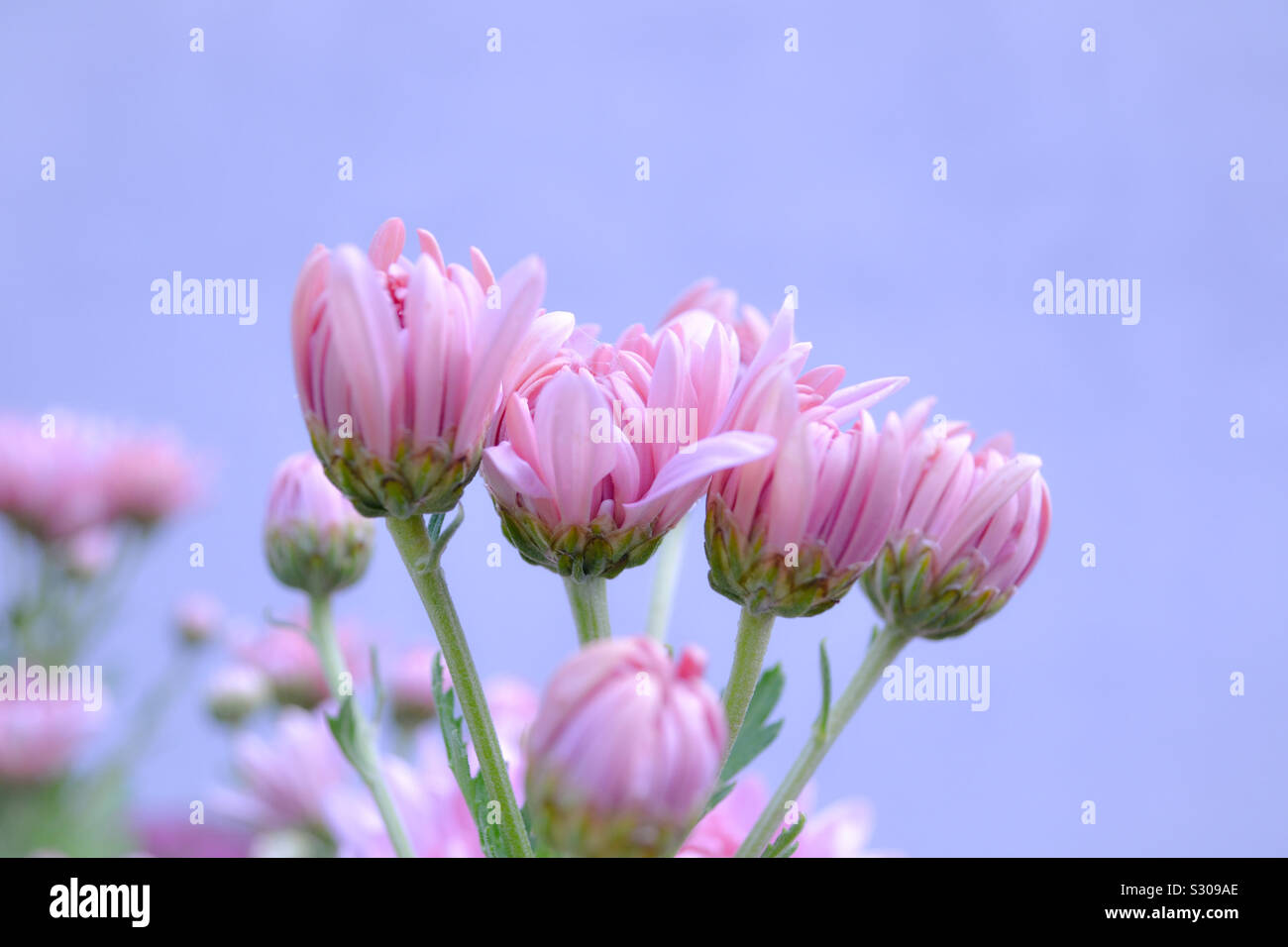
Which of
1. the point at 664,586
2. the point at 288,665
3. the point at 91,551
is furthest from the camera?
the point at 91,551

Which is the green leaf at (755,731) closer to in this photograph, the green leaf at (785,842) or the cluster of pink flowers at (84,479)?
the green leaf at (785,842)

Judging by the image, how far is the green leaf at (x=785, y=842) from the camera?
→ 328 mm

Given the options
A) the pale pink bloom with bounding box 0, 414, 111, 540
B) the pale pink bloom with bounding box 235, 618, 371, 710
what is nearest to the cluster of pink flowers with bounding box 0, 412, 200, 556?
the pale pink bloom with bounding box 0, 414, 111, 540

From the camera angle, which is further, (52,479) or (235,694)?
(52,479)

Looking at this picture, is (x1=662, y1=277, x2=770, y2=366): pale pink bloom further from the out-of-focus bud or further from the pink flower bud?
the out-of-focus bud

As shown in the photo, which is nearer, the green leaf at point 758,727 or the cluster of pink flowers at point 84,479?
the green leaf at point 758,727

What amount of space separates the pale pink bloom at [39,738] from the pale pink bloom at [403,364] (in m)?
0.86

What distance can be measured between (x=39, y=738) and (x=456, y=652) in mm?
914

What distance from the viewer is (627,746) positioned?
0.83ft

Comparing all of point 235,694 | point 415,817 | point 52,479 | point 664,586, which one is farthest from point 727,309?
point 52,479

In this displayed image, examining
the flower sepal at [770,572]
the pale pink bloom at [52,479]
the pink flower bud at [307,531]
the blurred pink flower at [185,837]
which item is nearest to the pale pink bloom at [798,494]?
the flower sepal at [770,572]

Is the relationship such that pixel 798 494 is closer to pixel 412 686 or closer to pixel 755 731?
pixel 755 731

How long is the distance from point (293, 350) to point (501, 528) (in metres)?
0.08
